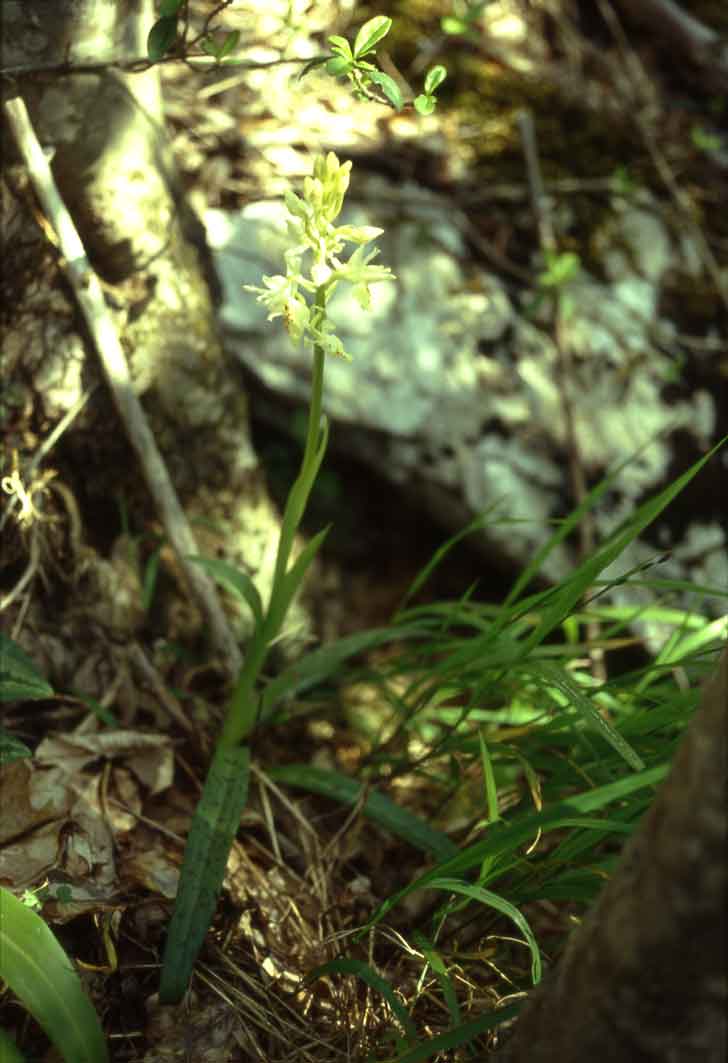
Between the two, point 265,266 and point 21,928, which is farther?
point 265,266

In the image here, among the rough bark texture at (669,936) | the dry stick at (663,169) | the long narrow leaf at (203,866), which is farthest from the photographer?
the dry stick at (663,169)

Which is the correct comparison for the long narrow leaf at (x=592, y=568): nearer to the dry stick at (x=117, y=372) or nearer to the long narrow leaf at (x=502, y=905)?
the long narrow leaf at (x=502, y=905)

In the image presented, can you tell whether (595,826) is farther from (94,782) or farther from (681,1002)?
(94,782)

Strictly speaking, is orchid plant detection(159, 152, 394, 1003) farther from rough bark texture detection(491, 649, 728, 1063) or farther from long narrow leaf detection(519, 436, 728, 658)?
rough bark texture detection(491, 649, 728, 1063)

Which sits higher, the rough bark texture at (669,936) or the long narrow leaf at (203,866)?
the rough bark texture at (669,936)

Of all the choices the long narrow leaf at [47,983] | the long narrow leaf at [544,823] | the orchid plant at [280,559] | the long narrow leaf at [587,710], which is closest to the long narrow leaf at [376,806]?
the orchid plant at [280,559]

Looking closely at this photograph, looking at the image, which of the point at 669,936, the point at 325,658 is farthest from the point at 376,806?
the point at 669,936

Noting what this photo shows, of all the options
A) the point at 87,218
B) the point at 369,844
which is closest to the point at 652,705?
the point at 369,844
